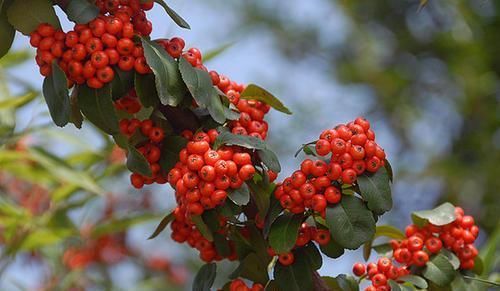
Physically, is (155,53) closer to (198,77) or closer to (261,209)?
(198,77)

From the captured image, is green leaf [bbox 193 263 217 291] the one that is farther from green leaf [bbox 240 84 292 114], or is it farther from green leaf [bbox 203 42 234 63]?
green leaf [bbox 203 42 234 63]

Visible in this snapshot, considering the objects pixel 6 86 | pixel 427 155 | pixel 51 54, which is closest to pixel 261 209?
pixel 51 54

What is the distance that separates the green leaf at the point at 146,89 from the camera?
1.01 metres

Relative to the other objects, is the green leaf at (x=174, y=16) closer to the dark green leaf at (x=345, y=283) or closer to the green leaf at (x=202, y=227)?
the green leaf at (x=202, y=227)

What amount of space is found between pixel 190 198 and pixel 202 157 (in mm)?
49

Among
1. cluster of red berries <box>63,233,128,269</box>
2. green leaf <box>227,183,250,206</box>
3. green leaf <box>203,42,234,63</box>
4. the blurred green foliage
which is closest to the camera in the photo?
green leaf <box>227,183,250,206</box>

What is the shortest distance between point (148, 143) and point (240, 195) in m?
0.15

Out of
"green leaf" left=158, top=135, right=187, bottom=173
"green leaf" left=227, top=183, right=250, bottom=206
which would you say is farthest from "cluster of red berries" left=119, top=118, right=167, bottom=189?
"green leaf" left=227, top=183, right=250, bottom=206

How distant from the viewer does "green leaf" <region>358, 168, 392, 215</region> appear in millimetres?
1013

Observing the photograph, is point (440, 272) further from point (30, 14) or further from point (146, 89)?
point (30, 14)

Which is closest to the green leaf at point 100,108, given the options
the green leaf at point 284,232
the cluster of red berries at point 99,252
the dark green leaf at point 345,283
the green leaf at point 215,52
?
the green leaf at point 284,232

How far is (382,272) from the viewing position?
111cm

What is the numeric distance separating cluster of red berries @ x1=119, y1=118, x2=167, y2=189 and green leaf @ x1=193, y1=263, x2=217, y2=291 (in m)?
0.14

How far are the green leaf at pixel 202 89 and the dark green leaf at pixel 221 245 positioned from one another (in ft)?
0.55
